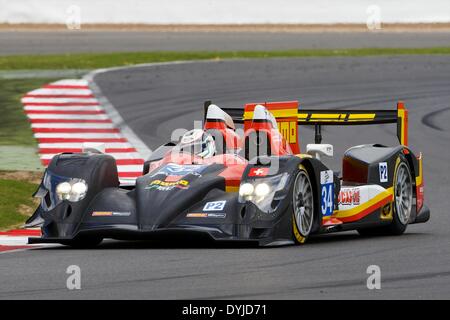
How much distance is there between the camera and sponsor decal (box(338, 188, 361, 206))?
12.1m

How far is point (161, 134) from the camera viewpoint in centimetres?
1994

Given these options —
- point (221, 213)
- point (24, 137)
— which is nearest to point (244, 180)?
point (221, 213)

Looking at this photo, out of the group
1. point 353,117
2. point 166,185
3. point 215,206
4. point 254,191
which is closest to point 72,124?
point 353,117

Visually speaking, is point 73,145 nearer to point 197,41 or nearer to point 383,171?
point 383,171

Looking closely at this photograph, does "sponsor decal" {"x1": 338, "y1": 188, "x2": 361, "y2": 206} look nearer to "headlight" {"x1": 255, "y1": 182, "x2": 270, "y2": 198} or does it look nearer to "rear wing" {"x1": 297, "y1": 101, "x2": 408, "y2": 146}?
"rear wing" {"x1": 297, "y1": 101, "x2": 408, "y2": 146}

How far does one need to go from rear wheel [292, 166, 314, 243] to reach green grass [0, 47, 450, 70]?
1680 cm

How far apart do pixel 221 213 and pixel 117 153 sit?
697 cm

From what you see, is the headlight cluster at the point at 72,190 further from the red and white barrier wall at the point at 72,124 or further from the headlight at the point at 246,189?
the red and white barrier wall at the point at 72,124

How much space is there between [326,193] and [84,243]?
2205 millimetres

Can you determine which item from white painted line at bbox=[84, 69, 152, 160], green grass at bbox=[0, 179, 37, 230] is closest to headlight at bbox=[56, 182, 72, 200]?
green grass at bbox=[0, 179, 37, 230]

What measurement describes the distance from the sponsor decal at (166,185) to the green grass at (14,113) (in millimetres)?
7543

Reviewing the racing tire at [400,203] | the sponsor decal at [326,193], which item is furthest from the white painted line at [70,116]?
the sponsor decal at [326,193]

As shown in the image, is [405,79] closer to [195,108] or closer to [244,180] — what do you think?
[195,108]
